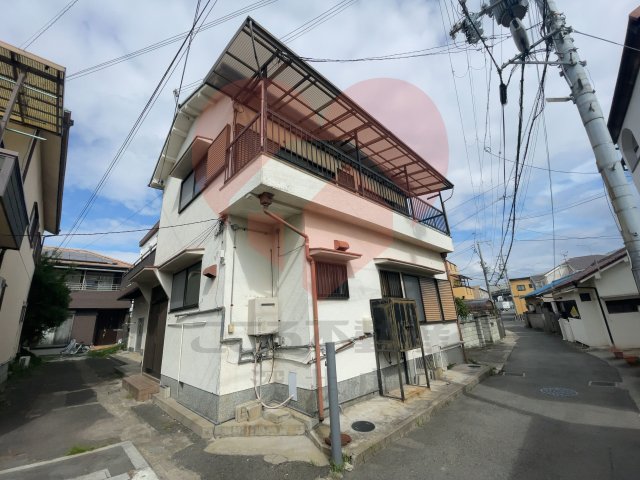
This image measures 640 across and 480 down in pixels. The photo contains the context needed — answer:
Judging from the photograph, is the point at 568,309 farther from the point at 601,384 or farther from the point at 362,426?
the point at 362,426

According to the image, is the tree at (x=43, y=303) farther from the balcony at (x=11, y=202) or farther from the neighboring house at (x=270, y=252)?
the balcony at (x=11, y=202)

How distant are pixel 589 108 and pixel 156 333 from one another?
1154cm

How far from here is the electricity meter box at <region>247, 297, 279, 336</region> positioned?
5.10 m

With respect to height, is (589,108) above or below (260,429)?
above

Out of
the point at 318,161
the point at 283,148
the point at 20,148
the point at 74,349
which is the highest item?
the point at 20,148

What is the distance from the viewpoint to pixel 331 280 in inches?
225

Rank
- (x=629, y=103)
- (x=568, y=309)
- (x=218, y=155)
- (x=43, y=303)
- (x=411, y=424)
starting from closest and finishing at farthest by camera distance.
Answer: (x=411, y=424) → (x=218, y=155) → (x=629, y=103) → (x=43, y=303) → (x=568, y=309)

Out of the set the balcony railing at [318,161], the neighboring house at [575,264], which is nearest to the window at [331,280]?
the balcony railing at [318,161]

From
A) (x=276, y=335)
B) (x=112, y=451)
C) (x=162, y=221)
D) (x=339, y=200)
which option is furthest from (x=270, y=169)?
(x=162, y=221)

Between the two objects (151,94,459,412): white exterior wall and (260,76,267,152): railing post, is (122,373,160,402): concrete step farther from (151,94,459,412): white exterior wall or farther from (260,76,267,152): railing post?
(260,76,267,152): railing post

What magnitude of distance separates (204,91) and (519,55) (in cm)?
755

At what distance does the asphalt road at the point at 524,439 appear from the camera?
10.9ft

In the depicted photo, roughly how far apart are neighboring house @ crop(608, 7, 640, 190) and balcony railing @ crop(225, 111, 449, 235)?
5330mm

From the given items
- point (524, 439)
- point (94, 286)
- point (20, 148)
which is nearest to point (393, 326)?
point (524, 439)
